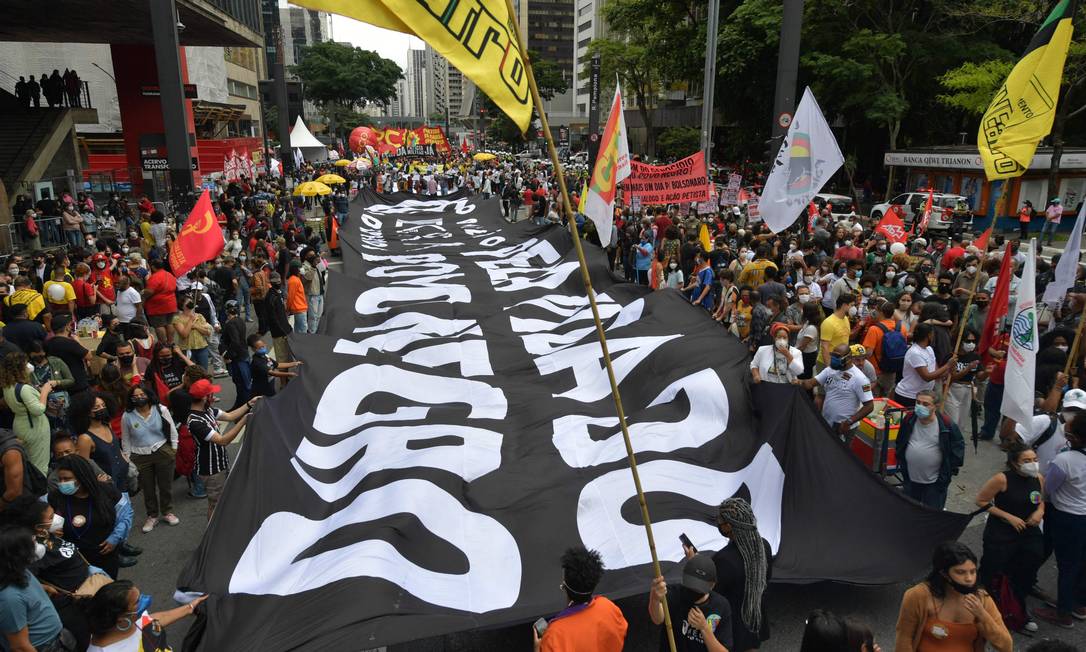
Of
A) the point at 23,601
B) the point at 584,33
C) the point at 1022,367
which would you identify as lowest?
the point at 23,601

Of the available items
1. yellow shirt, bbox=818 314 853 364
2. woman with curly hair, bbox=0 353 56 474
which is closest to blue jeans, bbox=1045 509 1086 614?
yellow shirt, bbox=818 314 853 364

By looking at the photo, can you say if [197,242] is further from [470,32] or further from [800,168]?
[800,168]

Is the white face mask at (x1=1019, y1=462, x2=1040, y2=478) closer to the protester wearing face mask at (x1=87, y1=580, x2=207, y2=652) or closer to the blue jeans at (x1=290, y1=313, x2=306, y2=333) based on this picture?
the protester wearing face mask at (x1=87, y1=580, x2=207, y2=652)

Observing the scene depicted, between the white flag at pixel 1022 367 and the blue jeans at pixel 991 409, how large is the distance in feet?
7.34

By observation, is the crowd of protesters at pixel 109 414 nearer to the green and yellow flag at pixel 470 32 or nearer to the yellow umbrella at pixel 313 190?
the green and yellow flag at pixel 470 32

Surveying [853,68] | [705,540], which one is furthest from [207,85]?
[705,540]

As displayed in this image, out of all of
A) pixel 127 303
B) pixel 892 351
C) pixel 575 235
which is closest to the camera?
pixel 575 235

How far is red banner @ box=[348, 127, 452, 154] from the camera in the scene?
5250 centimetres

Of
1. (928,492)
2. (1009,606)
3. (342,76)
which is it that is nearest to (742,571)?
(1009,606)

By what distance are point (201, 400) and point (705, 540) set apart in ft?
14.8

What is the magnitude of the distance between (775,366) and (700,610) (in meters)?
4.16

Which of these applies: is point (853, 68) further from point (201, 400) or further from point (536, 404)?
point (201, 400)

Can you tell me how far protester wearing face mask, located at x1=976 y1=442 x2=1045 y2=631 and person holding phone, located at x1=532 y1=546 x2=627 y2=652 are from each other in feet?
10.4

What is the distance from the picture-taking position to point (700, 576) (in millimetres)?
3762
